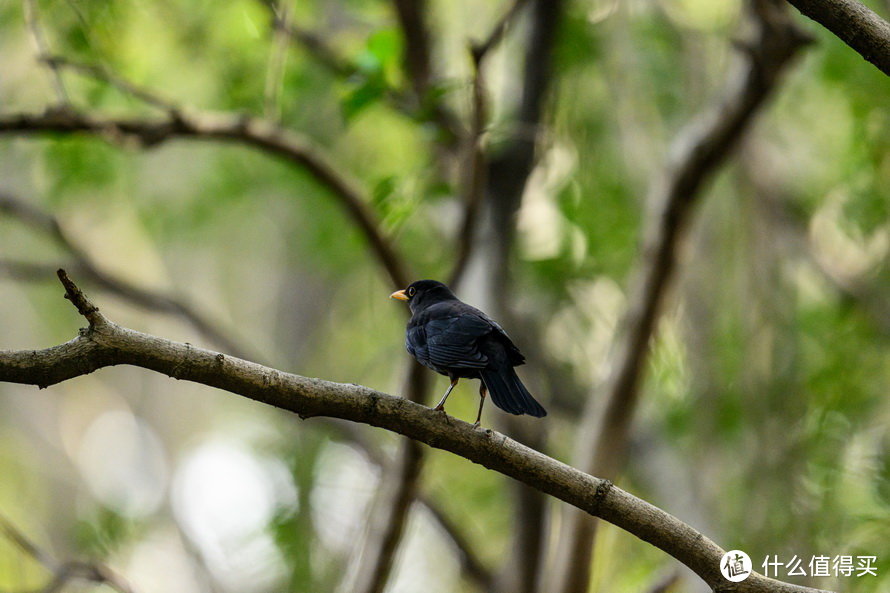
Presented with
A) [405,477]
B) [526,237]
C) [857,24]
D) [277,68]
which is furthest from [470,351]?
[526,237]

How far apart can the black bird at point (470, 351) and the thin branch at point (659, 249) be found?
2.24 meters

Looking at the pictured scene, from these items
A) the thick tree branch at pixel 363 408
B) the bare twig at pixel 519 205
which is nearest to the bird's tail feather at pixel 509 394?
the thick tree branch at pixel 363 408

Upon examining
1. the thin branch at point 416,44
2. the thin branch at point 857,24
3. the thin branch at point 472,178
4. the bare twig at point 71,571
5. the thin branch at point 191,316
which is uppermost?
the thin branch at point 416,44

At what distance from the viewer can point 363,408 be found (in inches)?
94.4

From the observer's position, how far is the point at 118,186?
775 centimetres

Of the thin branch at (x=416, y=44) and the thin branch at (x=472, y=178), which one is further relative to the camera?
the thin branch at (x=416, y=44)

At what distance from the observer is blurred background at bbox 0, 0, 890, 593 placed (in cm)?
521

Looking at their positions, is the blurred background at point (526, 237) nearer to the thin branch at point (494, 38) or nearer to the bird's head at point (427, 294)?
the thin branch at point (494, 38)

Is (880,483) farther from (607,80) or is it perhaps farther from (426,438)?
(426,438)

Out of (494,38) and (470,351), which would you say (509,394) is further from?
(494,38)

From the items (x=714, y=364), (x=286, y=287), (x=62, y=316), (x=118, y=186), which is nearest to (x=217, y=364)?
(x=714, y=364)

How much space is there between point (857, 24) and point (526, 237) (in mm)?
5215

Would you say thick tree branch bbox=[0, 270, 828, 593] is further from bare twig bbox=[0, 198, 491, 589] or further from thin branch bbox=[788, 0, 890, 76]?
bare twig bbox=[0, 198, 491, 589]

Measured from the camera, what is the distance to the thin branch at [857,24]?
2213mm
